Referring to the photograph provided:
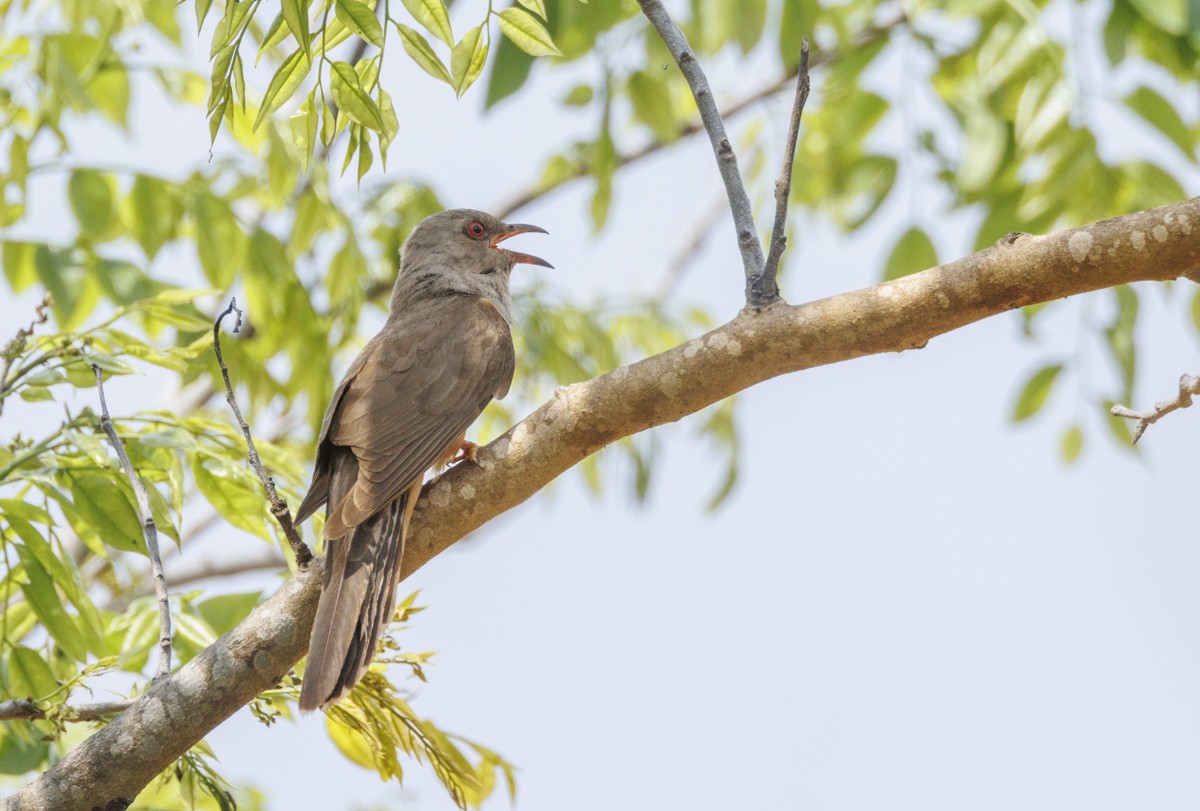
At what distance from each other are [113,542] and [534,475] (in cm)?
121

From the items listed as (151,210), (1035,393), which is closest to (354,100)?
(151,210)

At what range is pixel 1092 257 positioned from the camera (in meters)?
2.90

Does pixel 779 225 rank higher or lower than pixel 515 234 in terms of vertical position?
lower

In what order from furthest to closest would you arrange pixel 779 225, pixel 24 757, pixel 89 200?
pixel 89 200 < pixel 24 757 < pixel 779 225

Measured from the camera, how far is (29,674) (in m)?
3.63

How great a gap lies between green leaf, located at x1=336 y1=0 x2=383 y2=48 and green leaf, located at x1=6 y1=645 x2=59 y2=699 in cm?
207

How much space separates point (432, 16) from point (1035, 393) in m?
4.09

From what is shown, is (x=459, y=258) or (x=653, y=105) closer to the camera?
(x=459, y=258)

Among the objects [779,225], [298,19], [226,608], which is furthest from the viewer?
[226,608]

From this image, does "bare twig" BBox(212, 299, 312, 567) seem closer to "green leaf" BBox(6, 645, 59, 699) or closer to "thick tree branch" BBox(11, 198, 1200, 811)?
"thick tree branch" BBox(11, 198, 1200, 811)

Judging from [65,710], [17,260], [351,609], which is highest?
[17,260]

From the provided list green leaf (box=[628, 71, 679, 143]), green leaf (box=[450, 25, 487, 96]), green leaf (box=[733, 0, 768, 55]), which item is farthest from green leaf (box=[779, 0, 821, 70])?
green leaf (box=[450, 25, 487, 96])

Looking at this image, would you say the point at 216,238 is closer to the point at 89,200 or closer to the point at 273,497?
the point at 89,200

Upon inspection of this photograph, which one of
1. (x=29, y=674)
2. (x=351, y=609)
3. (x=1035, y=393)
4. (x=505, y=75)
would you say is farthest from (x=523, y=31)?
(x=1035, y=393)
